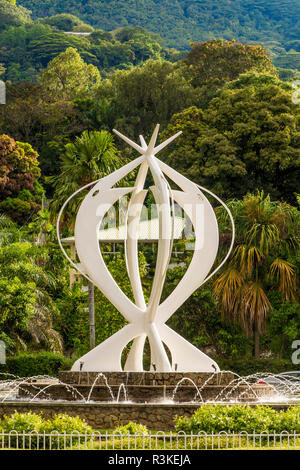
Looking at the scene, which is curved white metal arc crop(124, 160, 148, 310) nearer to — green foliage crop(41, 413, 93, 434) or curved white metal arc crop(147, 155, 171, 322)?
curved white metal arc crop(147, 155, 171, 322)

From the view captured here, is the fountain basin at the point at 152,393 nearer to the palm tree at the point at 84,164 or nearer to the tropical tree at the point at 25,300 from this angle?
the tropical tree at the point at 25,300

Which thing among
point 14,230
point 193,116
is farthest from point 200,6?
point 14,230

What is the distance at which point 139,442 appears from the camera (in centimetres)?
1290

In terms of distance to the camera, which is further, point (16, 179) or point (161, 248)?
point (16, 179)

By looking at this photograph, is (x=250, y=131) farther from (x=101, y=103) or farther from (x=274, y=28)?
(x=274, y=28)

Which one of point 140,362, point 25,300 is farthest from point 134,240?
point 25,300

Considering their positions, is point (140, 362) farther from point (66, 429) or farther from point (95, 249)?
point (66, 429)

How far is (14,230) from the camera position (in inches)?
1340

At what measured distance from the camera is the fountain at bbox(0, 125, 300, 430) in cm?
1786

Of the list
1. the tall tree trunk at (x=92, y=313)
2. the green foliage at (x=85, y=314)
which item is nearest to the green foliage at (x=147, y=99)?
the green foliage at (x=85, y=314)

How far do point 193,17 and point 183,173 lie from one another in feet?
250

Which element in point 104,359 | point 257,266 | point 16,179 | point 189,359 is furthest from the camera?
point 16,179

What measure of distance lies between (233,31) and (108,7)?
15.7 metres

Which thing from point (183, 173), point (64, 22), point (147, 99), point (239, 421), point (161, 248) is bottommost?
point (183, 173)
